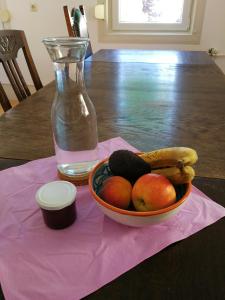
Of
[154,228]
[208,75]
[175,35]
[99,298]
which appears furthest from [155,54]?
[99,298]

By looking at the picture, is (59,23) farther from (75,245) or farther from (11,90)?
(75,245)

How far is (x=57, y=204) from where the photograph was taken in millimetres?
428

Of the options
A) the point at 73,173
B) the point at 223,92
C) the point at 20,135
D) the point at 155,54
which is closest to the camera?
the point at 73,173

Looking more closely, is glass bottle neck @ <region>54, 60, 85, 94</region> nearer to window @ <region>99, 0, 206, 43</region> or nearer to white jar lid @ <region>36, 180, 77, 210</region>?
white jar lid @ <region>36, 180, 77, 210</region>

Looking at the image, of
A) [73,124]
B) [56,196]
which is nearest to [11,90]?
[73,124]

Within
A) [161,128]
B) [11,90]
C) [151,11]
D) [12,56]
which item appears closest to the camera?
[161,128]

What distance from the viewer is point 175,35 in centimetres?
254

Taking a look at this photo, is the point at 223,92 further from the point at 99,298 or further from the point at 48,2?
the point at 48,2

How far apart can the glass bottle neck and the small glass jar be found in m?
0.21

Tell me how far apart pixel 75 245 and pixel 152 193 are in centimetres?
15

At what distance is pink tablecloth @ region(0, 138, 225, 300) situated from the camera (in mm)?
366

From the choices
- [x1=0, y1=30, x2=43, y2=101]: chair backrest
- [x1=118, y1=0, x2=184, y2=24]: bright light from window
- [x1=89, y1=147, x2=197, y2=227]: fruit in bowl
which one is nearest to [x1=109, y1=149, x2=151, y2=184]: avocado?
[x1=89, y1=147, x2=197, y2=227]: fruit in bowl

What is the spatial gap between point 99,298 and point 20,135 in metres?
0.54

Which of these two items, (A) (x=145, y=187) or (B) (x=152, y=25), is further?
(B) (x=152, y=25)
